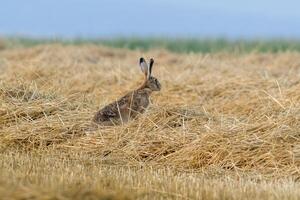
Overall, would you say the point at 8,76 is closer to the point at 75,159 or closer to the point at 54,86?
the point at 54,86

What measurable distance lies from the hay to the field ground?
13mm

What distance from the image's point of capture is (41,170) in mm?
8438

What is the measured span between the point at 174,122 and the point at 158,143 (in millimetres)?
751

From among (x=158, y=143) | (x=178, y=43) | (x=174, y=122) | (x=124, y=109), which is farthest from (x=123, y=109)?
(x=178, y=43)

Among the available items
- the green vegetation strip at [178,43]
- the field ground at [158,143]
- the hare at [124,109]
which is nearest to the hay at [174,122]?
the field ground at [158,143]

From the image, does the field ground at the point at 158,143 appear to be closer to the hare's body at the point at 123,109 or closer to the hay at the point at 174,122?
the hay at the point at 174,122

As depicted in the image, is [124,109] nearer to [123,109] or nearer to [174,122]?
[123,109]

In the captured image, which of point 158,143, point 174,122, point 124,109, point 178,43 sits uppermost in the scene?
point 124,109

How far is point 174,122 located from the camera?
10.9 m

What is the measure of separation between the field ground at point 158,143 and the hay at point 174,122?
13mm

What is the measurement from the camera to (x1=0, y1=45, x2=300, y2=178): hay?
9.73 meters

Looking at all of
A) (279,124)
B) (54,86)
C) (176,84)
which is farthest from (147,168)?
(176,84)

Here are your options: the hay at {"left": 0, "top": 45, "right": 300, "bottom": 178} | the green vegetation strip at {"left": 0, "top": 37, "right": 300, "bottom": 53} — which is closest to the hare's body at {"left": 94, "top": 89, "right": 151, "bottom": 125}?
the hay at {"left": 0, "top": 45, "right": 300, "bottom": 178}

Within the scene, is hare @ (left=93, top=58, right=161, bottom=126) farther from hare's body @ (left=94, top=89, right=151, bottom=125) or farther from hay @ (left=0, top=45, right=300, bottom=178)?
hay @ (left=0, top=45, right=300, bottom=178)
